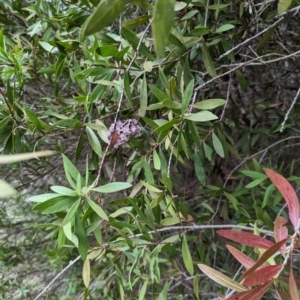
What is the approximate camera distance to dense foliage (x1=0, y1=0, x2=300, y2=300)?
615mm

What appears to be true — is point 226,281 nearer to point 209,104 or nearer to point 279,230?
point 279,230

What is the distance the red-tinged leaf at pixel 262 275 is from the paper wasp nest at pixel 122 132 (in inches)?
12.0

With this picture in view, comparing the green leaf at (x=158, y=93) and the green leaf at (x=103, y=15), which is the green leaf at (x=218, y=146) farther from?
the green leaf at (x=103, y=15)

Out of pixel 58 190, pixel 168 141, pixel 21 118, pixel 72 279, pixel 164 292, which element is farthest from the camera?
pixel 72 279

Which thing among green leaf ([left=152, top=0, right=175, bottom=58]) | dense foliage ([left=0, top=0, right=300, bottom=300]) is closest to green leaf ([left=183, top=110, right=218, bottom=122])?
dense foliage ([left=0, top=0, right=300, bottom=300])

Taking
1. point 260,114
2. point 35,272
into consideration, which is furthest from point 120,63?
point 35,272

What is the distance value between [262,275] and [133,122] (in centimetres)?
35

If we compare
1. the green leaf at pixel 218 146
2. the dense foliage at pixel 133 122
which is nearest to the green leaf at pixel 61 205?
the dense foliage at pixel 133 122

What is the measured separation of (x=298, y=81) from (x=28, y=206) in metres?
1.06

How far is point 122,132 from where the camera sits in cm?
68

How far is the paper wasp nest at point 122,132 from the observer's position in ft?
2.14

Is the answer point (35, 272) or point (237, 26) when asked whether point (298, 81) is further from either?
point (35, 272)

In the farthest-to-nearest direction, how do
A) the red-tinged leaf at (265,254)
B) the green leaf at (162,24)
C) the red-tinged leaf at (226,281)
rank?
the red-tinged leaf at (226,281) < the red-tinged leaf at (265,254) < the green leaf at (162,24)

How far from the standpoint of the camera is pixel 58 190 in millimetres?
584
